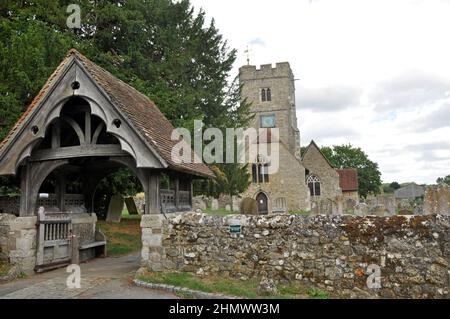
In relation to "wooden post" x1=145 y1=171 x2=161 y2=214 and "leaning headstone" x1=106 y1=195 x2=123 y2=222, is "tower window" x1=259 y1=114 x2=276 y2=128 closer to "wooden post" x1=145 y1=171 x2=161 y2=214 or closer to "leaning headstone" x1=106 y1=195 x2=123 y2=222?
"leaning headstone" x1=106 y1=195 x2=123 y2=222

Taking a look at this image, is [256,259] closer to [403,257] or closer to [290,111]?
[403,257]

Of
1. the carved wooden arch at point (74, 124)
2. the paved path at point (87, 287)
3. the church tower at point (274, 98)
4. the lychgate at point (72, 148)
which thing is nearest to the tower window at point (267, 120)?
the church tower at point (274, 98)

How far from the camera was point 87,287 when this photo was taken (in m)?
7.12

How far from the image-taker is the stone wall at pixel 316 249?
5730 mm

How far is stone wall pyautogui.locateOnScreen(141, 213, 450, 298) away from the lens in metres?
5.73

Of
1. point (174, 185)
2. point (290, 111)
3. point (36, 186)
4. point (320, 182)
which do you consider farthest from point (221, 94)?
point (290, 111)

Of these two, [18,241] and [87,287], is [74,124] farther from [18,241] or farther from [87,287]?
[87,287]

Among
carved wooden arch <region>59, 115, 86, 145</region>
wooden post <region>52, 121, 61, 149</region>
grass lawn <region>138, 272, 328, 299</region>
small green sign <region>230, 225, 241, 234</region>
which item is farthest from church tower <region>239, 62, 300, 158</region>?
grass lawn <region>138, 272, 328, 299</region>

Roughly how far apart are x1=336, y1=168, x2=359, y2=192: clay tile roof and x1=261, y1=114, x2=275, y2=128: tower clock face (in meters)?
11.7

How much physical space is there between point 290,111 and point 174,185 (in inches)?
1727

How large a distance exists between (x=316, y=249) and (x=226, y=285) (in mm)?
1752

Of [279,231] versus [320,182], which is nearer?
[279,231]

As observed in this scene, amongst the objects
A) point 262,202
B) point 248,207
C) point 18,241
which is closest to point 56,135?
point 18,241

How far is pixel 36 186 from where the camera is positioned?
8508mm
